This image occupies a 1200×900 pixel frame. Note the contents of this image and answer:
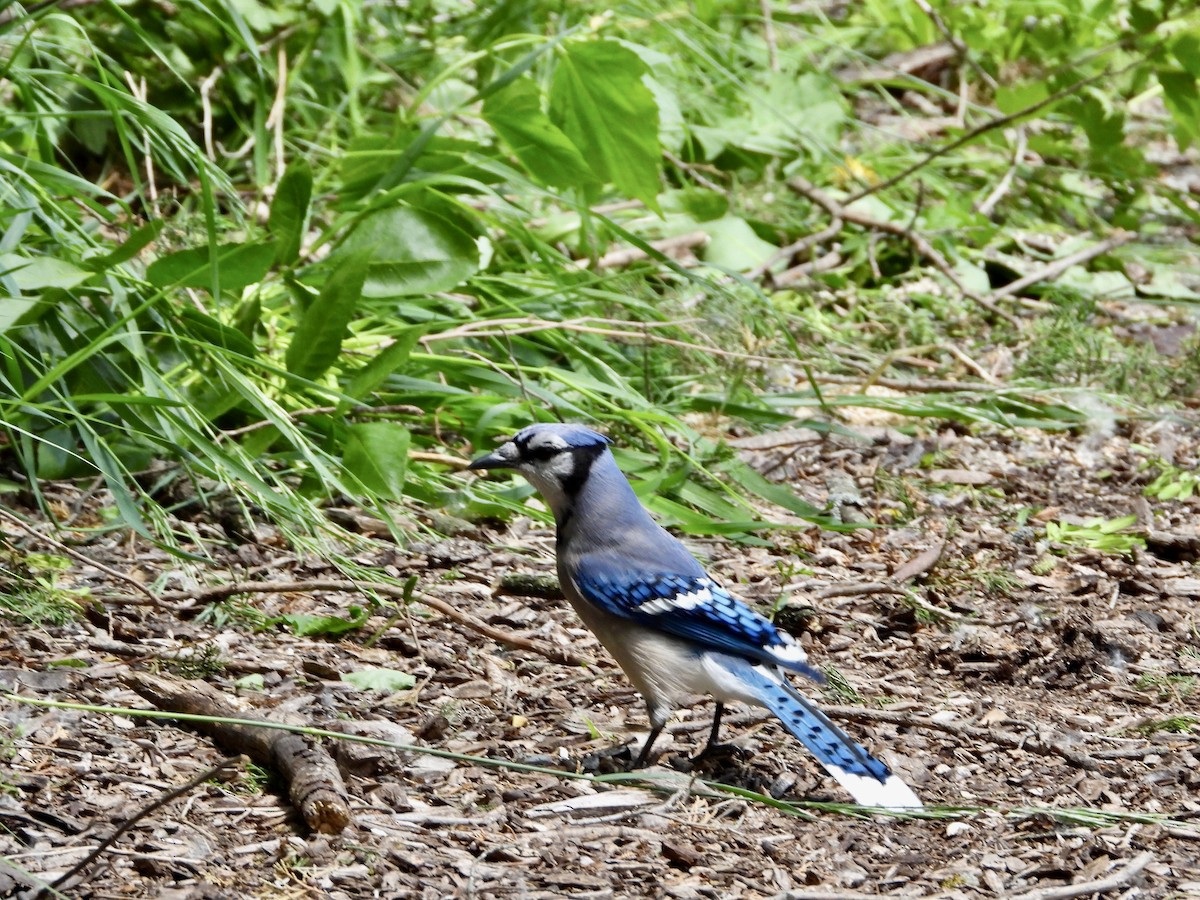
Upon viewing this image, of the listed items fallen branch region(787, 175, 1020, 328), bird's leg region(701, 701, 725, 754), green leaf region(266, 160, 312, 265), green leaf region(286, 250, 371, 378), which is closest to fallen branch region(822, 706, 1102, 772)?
bird's leg region(701, 701, 725, 754)

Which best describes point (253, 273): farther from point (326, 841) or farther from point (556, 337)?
point (326, 841)

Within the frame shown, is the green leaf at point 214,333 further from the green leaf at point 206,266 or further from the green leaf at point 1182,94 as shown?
the green leaf at point 1182,94

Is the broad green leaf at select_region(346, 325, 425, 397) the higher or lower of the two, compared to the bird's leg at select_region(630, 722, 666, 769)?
higher

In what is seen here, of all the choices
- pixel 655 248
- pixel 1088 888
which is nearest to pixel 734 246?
pixel 655 248

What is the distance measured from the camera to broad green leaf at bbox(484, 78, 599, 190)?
4375 millimetres

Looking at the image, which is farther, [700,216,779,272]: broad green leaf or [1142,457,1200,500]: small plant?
[700,216,779,272]: broad green leaf

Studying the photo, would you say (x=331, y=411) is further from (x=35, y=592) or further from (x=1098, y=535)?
(x=1098, y=535)

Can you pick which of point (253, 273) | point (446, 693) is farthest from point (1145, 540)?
point (253, 273)

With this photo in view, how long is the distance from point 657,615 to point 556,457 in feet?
1.53

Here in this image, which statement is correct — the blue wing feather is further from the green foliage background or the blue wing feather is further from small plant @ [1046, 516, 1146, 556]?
small plant @ [1046, 516, 1146, 556]

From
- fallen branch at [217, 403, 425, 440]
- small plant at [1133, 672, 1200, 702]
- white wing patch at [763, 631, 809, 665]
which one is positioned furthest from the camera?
fallen branch at [217, 403, 425, 440]

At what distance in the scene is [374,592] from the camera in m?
3.37

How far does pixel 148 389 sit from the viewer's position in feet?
11.2

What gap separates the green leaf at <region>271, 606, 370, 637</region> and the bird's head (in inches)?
17.3
